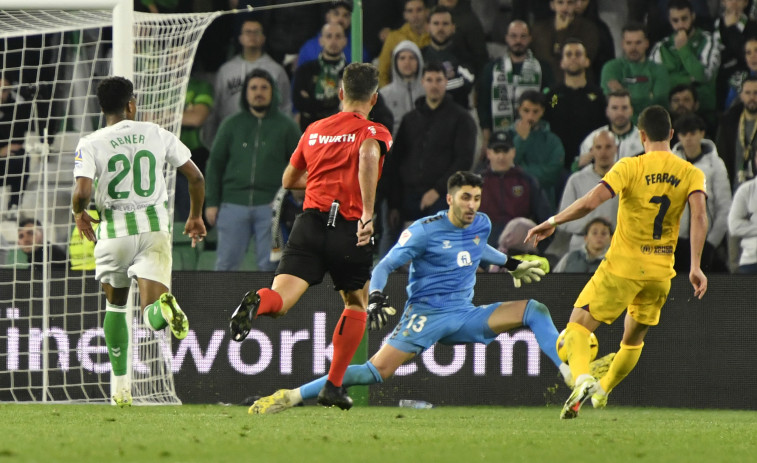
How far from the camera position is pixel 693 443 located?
5594 mm

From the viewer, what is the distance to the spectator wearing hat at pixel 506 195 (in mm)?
10945

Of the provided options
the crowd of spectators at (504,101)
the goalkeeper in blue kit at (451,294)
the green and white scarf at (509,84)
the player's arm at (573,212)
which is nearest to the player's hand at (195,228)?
the goalkeeper in blue kit at (451,294)

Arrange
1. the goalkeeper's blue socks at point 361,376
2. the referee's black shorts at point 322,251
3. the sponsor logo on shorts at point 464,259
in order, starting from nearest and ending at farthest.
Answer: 1. the referee's black shorts at point 322,251
2. the goalkeeper's blue socks at point 361,376
3. the sponsor logo on shorts at point 464,259

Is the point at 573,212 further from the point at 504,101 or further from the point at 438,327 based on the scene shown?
the point at 504,101

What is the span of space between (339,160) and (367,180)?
29cm

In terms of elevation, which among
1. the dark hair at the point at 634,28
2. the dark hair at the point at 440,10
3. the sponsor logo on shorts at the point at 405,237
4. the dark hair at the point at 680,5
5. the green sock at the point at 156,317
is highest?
the dark hair at the point at 680,5

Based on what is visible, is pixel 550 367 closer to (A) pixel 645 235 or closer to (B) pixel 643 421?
(B) pixel 643 421

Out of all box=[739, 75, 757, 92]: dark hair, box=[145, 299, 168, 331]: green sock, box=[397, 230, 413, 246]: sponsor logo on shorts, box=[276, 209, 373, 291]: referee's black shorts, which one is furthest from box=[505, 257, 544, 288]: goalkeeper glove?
box=[739, 75, 757, 92]: dark hair

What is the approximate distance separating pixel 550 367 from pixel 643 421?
2170 millimetres

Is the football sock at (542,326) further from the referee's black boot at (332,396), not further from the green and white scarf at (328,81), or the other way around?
the green and white scarf at (328,81)

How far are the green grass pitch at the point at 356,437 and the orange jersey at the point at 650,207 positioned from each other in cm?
95

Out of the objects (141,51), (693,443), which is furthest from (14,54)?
(693,443)

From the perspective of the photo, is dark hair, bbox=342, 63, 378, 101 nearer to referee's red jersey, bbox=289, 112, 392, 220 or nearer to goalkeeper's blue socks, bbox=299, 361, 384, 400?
referee's red jersey, bbox=289, 112, 392, 220

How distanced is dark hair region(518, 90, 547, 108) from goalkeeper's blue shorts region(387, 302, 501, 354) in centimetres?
355
